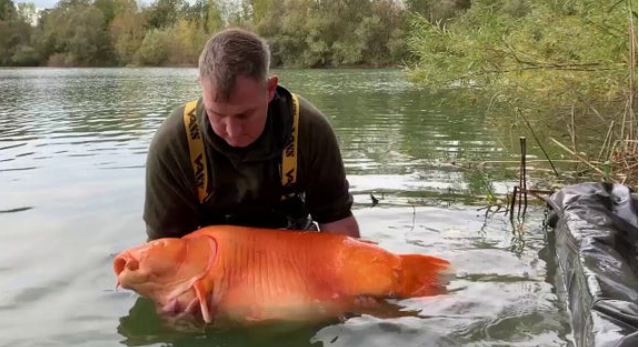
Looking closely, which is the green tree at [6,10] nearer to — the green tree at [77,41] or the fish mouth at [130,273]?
the green tree at [77,41]

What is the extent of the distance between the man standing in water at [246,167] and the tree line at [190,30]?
28.4 metres

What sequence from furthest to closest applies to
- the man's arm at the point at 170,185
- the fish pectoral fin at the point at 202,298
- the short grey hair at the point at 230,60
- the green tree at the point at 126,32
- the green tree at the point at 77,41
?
the green tree at the point at 77,41
the green tree at the point at 126,32
the man's arm at the point at 170,185
the fish pectoral fin at the point at 202,298
the short grey hair at the point at 230,60

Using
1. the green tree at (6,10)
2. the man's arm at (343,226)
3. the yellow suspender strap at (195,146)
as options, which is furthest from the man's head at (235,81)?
the green tree at (6,10)

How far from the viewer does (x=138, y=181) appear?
6.82 meters

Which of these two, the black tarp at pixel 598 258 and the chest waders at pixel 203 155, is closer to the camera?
the black tarp at pixel 598 258

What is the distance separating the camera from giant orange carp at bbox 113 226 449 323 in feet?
9.72

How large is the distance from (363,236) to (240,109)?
6.81 feet

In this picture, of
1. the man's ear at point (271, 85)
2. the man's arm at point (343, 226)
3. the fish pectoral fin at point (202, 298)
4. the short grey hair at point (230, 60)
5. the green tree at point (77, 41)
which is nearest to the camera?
the short grey hair at point (230, 60)

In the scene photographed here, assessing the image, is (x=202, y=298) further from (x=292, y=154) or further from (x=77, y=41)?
(x=77, y=41)

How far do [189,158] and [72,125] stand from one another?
10.3 metres

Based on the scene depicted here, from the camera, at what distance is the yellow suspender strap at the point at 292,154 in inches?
129

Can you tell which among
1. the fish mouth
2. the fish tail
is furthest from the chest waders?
the fish tail

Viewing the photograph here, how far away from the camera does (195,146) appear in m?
3.19

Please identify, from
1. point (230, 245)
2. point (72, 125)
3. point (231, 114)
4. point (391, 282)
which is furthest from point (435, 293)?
point (72, 125)
